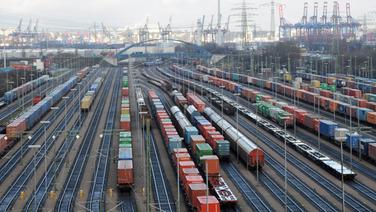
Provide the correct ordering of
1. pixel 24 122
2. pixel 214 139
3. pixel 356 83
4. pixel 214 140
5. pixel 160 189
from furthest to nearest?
pixel 356 83 < pixel 24 122 < pixel 214 139 < pixel 214 140 < pixel 160 189

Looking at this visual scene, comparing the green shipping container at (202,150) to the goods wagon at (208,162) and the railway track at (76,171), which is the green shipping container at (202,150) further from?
the railway track at (76,171)

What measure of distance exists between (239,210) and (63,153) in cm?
1588

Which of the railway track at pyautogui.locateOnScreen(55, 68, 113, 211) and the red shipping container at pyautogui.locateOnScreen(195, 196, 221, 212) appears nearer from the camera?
the red shipping container at pyautogui.locateOnScreen(195, 196, 221, 212)

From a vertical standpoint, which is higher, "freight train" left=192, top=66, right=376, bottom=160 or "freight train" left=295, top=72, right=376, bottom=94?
"freight train" left=295, top=72, right=376, bottom=94

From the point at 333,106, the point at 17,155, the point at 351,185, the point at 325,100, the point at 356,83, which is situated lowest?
the point at 351,185

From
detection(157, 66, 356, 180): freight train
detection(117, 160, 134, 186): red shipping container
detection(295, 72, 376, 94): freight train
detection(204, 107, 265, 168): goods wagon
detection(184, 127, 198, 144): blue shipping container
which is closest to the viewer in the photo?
detection(117, 160, 134, 186): red shipping container

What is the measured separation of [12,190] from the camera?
2667 centimetres

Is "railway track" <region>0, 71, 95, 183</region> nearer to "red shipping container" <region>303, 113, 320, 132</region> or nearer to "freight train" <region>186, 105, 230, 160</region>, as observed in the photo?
"freight train" <region>186, 105, 230, 160</region>

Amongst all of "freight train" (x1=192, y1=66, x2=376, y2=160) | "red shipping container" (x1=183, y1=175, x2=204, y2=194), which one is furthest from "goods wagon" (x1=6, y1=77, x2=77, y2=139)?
"freight train" (x1=192, y1=66, x2=376, y2=160)

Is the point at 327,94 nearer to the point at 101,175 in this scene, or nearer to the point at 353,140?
the point at 353,140

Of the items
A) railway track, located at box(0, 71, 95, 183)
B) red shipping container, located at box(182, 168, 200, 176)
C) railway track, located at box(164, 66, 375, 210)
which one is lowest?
railway track, located at box(164, 66, 375, 210)

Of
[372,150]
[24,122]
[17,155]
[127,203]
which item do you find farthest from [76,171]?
[372,150]

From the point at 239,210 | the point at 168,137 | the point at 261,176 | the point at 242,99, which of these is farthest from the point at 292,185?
the point at 242,99

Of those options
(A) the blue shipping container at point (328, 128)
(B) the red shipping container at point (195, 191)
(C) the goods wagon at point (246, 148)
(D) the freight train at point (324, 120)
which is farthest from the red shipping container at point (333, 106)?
(B) the red shipping container at point (195, 191)
